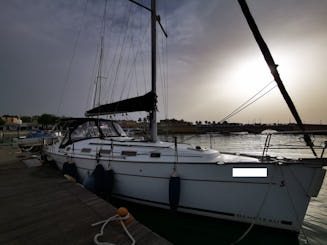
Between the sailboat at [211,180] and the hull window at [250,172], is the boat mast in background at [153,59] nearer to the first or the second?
the sailboat at [211,180]

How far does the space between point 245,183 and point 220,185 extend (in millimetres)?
487

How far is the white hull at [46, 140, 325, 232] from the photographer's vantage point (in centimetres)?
342

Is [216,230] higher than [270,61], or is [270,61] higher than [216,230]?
[270,61]

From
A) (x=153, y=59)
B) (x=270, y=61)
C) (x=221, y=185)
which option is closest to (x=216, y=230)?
(x=221, y=185)

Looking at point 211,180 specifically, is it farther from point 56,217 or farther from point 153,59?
point 153,59

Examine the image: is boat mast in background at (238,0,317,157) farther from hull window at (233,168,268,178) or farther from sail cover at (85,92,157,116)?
sail cover at (85,92,157,116)

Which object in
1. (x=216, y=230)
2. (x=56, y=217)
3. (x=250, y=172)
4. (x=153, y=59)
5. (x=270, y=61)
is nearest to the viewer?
(x=56, y=217)

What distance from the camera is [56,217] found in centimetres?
305

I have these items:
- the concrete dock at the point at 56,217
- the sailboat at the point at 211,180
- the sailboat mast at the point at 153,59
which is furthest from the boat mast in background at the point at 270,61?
the concrete dock at the point at 56,217

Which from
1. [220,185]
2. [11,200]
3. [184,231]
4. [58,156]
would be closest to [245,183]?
[220,185]

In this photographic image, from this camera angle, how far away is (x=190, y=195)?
3996mm

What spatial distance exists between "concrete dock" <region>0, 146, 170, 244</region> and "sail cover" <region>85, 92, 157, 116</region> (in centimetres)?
261

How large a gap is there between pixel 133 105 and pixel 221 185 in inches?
139

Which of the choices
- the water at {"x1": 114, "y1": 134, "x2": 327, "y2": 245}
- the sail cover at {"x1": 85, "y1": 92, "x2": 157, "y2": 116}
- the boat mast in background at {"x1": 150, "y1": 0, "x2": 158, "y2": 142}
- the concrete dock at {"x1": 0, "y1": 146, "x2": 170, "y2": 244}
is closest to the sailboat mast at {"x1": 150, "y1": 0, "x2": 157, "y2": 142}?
the boat mast in background at {"x1": 150, "y1": 0, "x2": 158, "y2": 142}
